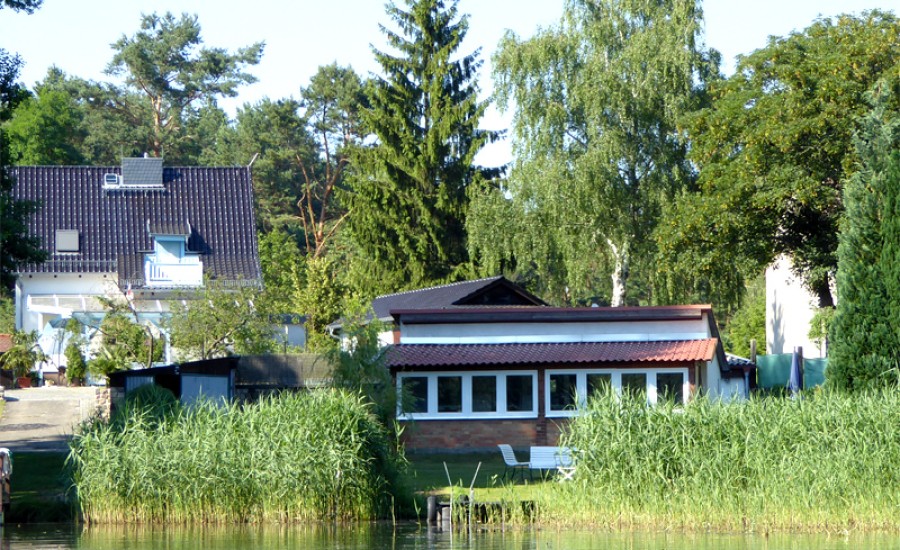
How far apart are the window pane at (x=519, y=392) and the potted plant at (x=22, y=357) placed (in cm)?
2054

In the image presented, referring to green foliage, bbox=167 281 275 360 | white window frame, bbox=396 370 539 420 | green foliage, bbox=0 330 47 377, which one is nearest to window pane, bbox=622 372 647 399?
white window frame, bbox=396 370 539 420

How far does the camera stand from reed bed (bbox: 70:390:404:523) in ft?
68.4

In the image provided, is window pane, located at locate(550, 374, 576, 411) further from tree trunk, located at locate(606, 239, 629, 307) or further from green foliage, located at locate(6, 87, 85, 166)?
green foliage, located at locate(6, 87, 85, 166)

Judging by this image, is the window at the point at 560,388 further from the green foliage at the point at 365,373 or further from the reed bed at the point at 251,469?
the reed bed at the point at 251,469

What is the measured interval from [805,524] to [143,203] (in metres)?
43.3

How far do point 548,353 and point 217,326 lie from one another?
12984mm

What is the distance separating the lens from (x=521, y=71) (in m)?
43.1

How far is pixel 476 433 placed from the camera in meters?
31.8

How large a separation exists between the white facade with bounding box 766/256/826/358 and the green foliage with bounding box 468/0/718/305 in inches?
431

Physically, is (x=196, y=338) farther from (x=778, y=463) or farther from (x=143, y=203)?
(x=778, y=463)

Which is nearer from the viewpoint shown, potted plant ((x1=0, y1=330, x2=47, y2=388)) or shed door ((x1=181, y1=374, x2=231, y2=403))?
shed door ((x1=181, y1=374, x2=231, y2=403))

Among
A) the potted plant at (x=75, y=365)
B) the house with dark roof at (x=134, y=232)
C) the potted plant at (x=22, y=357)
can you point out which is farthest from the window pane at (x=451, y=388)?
the house with dark roof at (x=134, y=232)

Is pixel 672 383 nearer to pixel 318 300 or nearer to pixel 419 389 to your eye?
pixel 419 389

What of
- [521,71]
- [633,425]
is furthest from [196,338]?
[633,425]
